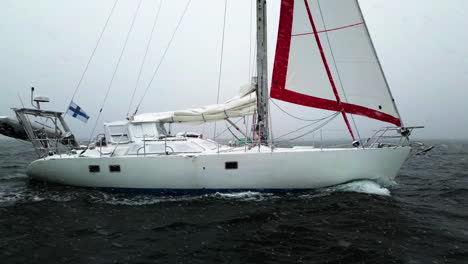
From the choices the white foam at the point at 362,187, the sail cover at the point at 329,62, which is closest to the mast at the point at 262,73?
the sail cover at the point at 329,62

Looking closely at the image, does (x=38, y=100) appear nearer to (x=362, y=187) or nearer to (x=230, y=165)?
(x=230, y=165)

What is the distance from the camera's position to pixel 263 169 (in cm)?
779

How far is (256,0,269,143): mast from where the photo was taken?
8.94 m

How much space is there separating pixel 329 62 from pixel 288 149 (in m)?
3.06

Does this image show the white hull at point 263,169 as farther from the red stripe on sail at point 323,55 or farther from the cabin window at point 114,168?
the red stripe on sail at point 323,55

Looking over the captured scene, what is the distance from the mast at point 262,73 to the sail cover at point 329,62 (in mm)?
498

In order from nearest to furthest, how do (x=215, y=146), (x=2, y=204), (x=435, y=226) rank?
1. (x=435, y=226)
2. (x=2, y=204)
3. (x=215, y=146)

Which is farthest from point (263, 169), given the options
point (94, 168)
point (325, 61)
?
point (94, 168)

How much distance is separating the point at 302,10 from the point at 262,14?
130 centimetres

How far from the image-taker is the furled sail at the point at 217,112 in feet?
A: 30.8

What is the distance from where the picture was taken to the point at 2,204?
25.2 feet

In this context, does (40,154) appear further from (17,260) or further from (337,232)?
(337,232)

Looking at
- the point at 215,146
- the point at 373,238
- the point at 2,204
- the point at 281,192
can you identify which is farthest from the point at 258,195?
the point at 2,204

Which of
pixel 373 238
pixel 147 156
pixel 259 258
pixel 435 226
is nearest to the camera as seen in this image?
pixel 259 258
